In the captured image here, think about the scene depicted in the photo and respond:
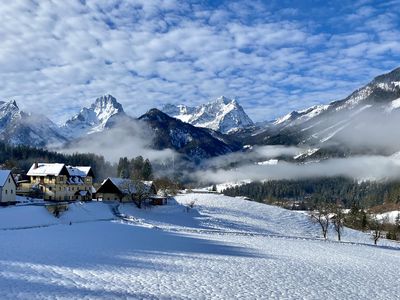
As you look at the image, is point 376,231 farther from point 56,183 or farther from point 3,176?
point 56,183

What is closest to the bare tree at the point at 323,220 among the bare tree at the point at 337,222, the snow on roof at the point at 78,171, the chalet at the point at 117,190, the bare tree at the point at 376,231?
the bare tree at the point at 337,222

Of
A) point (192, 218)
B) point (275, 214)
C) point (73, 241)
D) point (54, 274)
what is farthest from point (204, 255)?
point (275, 214)

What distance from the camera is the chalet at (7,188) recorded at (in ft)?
319

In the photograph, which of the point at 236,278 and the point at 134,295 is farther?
the point at 236,278

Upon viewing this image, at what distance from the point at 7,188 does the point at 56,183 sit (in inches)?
1335

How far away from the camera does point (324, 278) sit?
114 feet

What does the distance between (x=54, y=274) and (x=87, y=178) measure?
5041 inches

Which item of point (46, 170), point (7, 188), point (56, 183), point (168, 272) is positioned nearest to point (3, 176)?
point (7, 188)

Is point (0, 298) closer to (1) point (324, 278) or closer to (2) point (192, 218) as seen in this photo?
(1) point (324, 278)

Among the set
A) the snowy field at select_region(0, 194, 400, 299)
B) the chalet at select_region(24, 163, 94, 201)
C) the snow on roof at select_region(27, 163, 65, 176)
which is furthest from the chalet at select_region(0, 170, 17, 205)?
the snowy field at select_region(0, 194, 400, 299)

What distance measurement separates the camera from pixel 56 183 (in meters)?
134

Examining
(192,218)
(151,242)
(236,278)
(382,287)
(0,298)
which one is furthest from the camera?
(192,218)

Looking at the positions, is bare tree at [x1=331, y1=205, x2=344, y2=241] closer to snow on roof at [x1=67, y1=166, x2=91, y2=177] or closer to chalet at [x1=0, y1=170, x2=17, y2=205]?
chalet at [x1=0, y1=170, x2=17, y2=205]

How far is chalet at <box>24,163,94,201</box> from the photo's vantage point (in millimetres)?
132750
